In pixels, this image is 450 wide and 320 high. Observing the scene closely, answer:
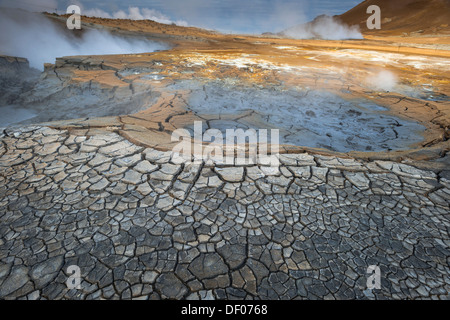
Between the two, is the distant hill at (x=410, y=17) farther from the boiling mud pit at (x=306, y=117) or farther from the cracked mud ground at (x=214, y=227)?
the cracked mud ground at (x=214, y=227)

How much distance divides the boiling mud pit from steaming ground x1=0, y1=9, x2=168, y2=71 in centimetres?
818

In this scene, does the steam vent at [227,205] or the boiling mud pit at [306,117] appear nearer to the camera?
the steam vent at [227,205]

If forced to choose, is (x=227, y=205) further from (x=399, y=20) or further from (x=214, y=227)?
(x=399, y=20)

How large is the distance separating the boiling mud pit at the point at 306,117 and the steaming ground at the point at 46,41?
8.18m

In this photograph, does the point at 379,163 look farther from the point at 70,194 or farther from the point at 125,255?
the point at 70,194

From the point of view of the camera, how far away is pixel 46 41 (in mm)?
11352

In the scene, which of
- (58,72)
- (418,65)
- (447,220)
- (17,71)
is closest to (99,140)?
(447,220)

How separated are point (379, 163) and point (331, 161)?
541mm

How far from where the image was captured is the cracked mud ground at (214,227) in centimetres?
134

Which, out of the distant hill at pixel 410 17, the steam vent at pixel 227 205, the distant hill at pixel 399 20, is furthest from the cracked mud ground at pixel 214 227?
the distant hill at pixel 410 17

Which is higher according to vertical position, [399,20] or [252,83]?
[399,20]

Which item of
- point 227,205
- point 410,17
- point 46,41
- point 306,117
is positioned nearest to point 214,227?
point 227,205

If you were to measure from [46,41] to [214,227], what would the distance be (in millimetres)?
14855

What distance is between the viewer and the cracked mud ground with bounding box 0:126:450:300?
134cm
